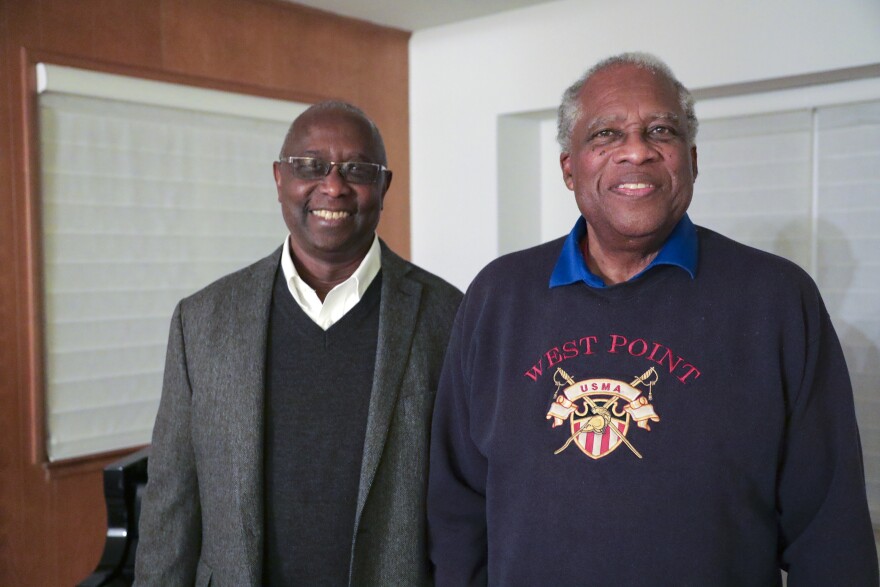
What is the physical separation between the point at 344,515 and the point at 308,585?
0.15m

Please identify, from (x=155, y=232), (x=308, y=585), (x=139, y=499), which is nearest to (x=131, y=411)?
(x=155, y=232)

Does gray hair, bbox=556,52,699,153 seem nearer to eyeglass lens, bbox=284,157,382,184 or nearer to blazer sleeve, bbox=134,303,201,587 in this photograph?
eyeglass lens, bbox=284,157,382,184

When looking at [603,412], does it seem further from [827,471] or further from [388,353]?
[388,353]

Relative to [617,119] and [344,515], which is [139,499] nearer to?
[344,515]

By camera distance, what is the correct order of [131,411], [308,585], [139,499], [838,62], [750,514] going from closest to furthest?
[750,514] < [308,585] < [139,499] < [838,62] < [131,411]

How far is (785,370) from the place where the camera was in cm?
123

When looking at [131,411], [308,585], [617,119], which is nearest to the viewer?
[617,119]

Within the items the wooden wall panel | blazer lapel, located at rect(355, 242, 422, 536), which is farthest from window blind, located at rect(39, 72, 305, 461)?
blazer lapel, located at rect(355, 242, 422, 536)

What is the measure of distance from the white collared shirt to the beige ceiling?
215 cm

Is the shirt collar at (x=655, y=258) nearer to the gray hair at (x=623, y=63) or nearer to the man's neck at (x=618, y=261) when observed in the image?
the man's neck at (x=618, y=261)

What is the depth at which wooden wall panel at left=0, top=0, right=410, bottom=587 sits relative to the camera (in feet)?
8.87

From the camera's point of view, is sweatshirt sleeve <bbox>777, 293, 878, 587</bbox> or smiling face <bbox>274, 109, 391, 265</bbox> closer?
sweatshirt sleeve <bbox>777, 293, 878, 587</bbox>

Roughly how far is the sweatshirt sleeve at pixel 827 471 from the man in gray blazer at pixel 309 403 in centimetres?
68

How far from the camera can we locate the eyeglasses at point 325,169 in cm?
164
